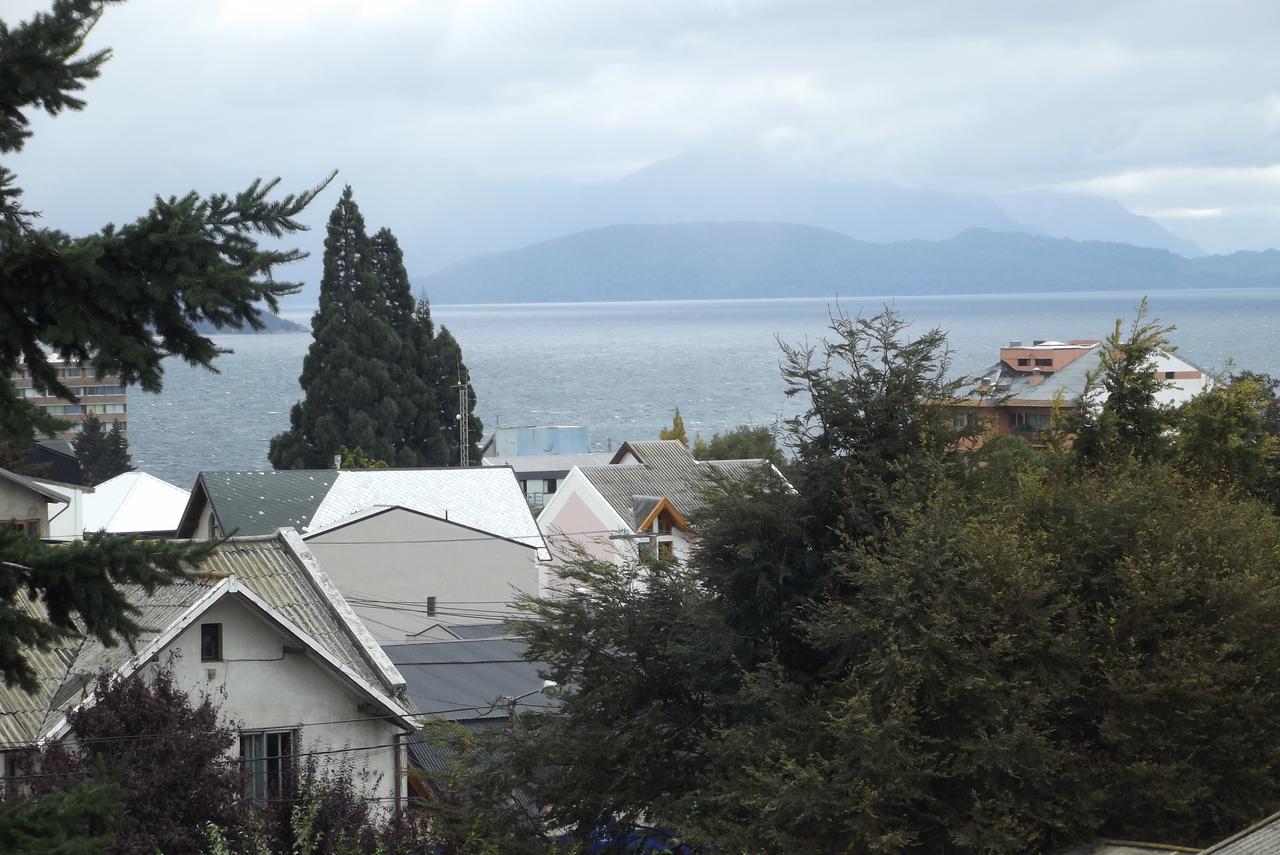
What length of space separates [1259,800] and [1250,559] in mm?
3753

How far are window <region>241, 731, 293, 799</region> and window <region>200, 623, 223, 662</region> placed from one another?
118cm

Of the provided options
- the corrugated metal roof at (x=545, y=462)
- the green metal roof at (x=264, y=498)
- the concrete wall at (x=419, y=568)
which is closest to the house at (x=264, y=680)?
the concrete wall at (x=419, y=568)

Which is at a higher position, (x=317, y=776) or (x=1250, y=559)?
(x=1250, y=559)

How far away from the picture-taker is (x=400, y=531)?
4381cm

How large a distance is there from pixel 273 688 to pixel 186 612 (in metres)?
1.74

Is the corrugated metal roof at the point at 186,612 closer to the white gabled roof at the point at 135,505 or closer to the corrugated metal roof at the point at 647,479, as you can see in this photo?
the corrugated metal roof at the point at 647,479

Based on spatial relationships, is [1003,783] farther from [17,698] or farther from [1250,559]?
[17,698]

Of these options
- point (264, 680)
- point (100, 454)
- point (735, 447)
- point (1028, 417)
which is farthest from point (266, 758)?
point (100, 454)

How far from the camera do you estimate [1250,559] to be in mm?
22562

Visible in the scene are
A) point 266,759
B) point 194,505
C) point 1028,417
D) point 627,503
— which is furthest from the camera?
point 1028,417

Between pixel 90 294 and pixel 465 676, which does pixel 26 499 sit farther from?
pixel 90 294

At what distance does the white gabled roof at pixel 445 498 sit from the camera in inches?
1859

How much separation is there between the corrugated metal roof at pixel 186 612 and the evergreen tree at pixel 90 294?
10.7 meters

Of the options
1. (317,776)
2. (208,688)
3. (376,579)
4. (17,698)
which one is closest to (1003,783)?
(317,776)
